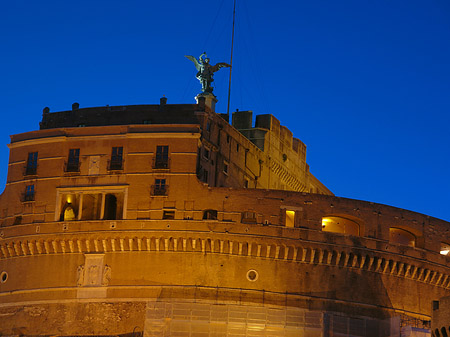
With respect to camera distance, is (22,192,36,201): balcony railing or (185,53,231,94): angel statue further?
(185,53,231,94): angel statue

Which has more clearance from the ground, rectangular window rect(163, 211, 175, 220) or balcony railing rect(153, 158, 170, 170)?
balcony railing rect(153, 158, 170, 170)

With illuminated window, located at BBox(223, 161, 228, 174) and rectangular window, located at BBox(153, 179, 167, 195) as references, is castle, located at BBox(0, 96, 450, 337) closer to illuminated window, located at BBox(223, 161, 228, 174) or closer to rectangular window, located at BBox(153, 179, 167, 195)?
rectangular window, located at BBox(153, 179, 167, 195)

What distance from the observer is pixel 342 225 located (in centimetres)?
7050

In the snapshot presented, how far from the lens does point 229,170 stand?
238 ft

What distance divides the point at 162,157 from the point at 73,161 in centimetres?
615

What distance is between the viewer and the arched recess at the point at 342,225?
69.2m

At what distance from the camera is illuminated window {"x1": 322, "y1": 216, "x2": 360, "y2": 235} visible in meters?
69.9

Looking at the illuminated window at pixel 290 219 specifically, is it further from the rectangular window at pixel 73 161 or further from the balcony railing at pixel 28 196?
the balcony railing at pixel 28 196

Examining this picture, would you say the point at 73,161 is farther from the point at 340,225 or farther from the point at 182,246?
the point at 340,225

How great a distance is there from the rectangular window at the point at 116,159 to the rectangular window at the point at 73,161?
2.33m

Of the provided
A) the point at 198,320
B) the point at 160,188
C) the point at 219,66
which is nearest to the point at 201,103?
the point at 160,188

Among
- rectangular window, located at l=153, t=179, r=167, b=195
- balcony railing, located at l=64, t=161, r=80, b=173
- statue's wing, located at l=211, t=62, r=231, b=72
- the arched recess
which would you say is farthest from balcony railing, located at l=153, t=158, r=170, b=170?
statue's wing, located at l=211, t=62, r=231, b=72

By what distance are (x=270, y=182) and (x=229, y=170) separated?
793 centimetres

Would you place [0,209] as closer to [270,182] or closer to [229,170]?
[229,170]
